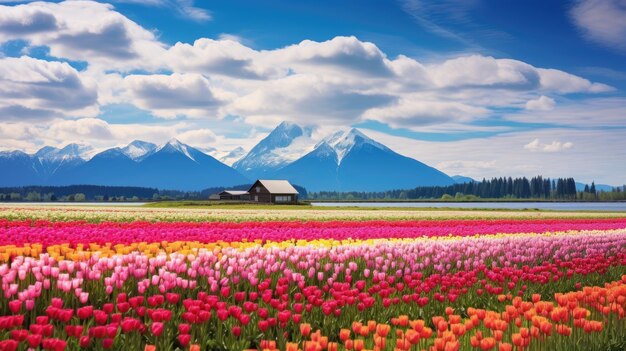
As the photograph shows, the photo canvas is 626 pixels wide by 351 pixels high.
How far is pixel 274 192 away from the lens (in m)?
115

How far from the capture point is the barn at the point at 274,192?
114875mm

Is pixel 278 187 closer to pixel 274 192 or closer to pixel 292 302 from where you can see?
pixel 274 192

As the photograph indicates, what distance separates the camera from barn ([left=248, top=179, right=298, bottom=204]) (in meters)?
115

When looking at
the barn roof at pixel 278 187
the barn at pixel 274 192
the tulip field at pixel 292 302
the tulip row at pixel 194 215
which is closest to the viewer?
the tulip field at pixel 292 302

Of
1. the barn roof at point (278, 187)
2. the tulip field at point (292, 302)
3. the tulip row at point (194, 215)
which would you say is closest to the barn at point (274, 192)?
the barn roof at point (278, 187)

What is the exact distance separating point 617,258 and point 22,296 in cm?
1573

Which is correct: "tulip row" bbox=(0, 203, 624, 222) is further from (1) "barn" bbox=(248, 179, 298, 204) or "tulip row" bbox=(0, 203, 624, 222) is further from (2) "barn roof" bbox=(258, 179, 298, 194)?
(2) "barn roof" bbox=(258, 179, 298, 194)

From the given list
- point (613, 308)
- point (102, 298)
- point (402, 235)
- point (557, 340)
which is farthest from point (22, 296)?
point (402, 235)

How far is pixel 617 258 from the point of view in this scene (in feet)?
Answer: 56.5

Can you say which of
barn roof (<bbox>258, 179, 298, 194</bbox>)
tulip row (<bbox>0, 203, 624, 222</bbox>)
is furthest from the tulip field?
barn roof (<bbox>258, 179, 298, 194</bbox>)

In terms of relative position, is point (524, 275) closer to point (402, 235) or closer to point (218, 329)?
point (218, 329)

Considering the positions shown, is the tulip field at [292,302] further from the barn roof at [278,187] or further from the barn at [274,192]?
the barn roof at [278,187]

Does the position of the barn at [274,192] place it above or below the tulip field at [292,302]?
above

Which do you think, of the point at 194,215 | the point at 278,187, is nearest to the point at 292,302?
the point at 194,215
